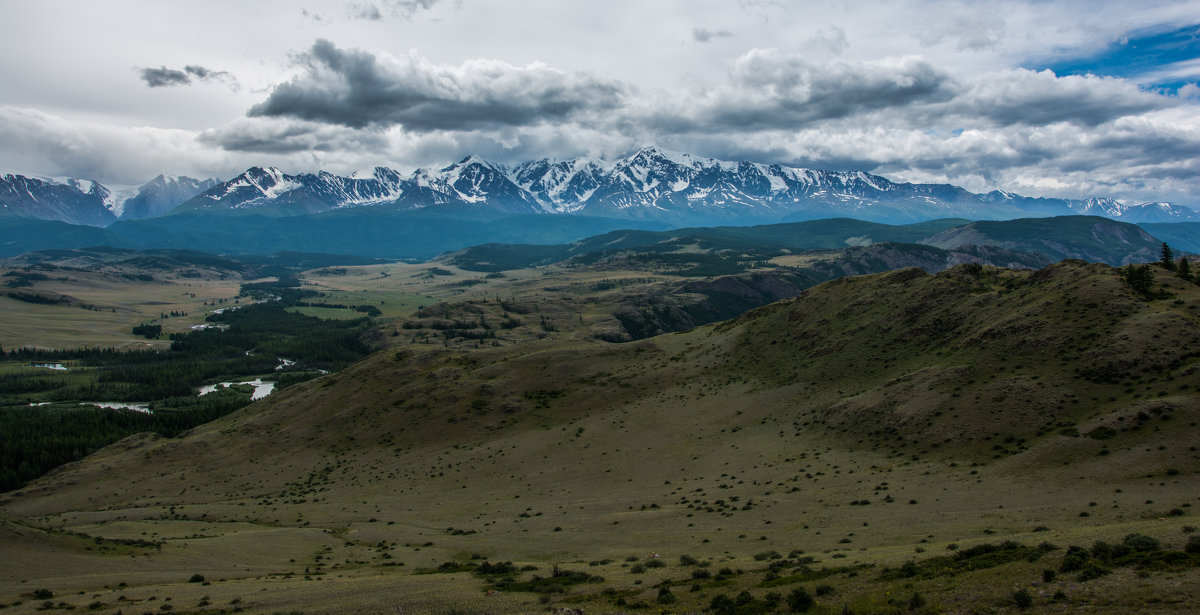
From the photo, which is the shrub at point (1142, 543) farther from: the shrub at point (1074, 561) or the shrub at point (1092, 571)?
the shrub at point (1092, 571)

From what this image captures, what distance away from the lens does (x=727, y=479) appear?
235 feet

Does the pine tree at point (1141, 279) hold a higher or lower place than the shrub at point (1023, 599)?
higher

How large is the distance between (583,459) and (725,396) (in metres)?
28.4

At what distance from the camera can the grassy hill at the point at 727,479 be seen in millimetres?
36844

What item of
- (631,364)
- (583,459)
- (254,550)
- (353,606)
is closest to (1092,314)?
(583,459)

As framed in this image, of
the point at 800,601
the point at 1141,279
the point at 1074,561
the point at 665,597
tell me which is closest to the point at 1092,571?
the point at 1074,561

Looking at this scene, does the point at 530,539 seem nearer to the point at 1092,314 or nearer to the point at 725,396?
the point at 725,396

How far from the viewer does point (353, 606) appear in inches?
1511

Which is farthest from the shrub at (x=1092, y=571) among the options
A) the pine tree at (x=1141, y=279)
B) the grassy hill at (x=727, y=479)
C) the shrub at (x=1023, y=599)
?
the pine tree at (x=1141, y=279)

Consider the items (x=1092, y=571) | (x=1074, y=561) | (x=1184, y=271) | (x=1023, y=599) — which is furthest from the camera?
(x=1184, y=271)

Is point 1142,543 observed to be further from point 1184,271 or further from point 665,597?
point 1184,271

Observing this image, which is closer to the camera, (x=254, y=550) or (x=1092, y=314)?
(x=254, y=550)

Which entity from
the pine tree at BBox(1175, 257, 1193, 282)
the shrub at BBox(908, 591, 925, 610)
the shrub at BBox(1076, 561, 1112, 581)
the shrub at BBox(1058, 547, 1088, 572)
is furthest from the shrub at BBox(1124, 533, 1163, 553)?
the pine tree at BBox(1175, 257, 1193, 282)

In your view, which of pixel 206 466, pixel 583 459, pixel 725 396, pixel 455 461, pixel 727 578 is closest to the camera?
pixel 727 578
